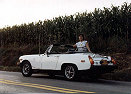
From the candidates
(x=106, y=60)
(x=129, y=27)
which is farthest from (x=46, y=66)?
(x=129, y=27)

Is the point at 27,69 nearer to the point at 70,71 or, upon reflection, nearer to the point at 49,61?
the point at 49,61

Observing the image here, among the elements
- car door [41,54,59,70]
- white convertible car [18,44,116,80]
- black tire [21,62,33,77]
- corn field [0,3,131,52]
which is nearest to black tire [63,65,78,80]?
white convertible car [18,44,116,80]

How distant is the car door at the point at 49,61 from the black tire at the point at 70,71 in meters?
0.62

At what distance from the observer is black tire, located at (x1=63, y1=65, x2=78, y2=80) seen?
10.8m

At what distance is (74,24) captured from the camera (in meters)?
22.0

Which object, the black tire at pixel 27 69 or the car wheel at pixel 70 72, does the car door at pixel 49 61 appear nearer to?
the car wheel at pixel 70 72

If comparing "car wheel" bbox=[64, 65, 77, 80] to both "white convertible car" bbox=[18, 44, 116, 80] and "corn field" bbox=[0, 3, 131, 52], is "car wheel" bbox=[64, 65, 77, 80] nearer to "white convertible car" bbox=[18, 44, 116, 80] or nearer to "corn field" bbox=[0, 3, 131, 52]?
"white convertible car" bbox=[18, 44, 116, 80]

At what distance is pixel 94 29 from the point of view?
1952 centimetres

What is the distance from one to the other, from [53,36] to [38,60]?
436 inches

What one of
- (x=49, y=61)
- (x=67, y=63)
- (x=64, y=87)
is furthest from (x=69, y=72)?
(x=64, y=87)

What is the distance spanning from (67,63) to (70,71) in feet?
1.18

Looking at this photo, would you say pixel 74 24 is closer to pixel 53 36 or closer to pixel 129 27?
pixel 53 36

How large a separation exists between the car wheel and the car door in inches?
27.0

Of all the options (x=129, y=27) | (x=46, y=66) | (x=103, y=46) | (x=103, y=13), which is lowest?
(x=46, y=66)
